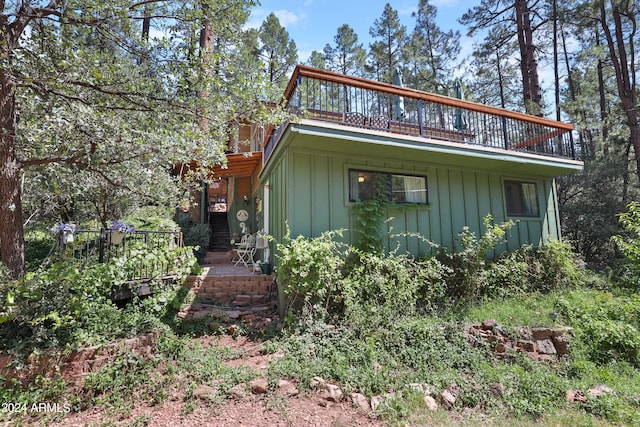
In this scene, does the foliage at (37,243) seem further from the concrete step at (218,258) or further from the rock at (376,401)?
the rock at (376,401)

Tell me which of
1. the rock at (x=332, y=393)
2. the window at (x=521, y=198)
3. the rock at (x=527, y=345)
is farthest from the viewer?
the window at (x=521, y=198)

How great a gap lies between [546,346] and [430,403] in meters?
2.61

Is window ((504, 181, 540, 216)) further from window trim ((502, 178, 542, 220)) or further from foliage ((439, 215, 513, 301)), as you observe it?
foliage ((439, 215, 513, 301))

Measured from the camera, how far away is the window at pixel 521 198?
725 cm

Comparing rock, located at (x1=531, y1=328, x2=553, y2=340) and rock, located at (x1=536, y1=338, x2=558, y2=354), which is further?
rock, located at (x1=531, y1=328, x2=553, y2=340)

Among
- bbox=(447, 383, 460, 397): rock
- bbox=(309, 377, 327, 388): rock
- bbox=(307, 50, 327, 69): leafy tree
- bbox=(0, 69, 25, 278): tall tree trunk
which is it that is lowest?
bbox=(447, 383, 460, 397): rock

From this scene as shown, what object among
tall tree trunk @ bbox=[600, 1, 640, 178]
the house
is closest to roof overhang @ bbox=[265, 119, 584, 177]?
the house

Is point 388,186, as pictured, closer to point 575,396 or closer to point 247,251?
point 575,396

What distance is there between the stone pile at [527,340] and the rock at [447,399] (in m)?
1.41

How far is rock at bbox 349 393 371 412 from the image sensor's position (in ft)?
9.15

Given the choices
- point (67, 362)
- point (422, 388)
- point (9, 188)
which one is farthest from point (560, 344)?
point (9, 188)

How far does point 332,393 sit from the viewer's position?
9.61 feet

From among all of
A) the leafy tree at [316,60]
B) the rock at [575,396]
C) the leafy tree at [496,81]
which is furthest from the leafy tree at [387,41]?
the rock at [575,396]

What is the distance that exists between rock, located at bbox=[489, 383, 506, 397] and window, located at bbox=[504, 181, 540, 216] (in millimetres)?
5057
